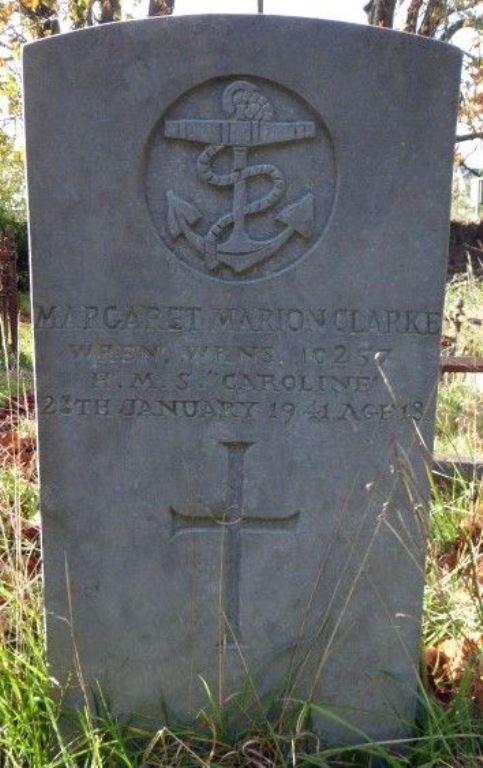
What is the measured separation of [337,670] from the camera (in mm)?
2475

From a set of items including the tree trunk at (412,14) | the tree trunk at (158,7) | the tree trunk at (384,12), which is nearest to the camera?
the tree trunk at (384,12)

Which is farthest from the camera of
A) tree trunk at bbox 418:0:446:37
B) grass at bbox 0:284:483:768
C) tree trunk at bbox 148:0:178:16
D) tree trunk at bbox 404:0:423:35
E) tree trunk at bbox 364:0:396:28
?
tree trunk at bbox 418:0:446:37

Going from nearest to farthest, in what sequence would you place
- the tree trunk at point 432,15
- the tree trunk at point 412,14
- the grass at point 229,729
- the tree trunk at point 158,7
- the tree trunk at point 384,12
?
the grass at point 229,729
the tree trunk at point 384,12
the tree trunk at point 158,7
the tree trunk at point 412,14
the tree trunk at point 432,15

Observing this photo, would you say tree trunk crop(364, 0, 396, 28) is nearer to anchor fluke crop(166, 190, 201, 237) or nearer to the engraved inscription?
anchor fluke crop(166, 190, 201, 237)

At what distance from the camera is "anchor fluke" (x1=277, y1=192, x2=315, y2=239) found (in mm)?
2223

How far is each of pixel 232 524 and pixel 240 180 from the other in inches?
37.7

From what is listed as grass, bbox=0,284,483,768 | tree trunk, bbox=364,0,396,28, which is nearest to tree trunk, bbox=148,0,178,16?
tree trunk, bbox=364,0,396,28

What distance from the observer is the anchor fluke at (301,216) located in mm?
2223

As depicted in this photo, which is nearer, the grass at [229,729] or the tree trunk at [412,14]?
the grass at [229,729]

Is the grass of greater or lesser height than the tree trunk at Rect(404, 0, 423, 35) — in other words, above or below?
below

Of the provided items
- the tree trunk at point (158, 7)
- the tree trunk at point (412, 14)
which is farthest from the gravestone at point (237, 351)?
the tree trunk at point (412, 14)

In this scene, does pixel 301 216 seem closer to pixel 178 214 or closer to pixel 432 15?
pixel 178 214

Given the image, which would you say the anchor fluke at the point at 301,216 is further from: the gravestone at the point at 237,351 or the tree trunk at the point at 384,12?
the tree trunk at the point at 384,12

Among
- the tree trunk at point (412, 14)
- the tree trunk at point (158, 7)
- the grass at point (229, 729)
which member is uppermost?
the tree trunk at point (412, 14)
